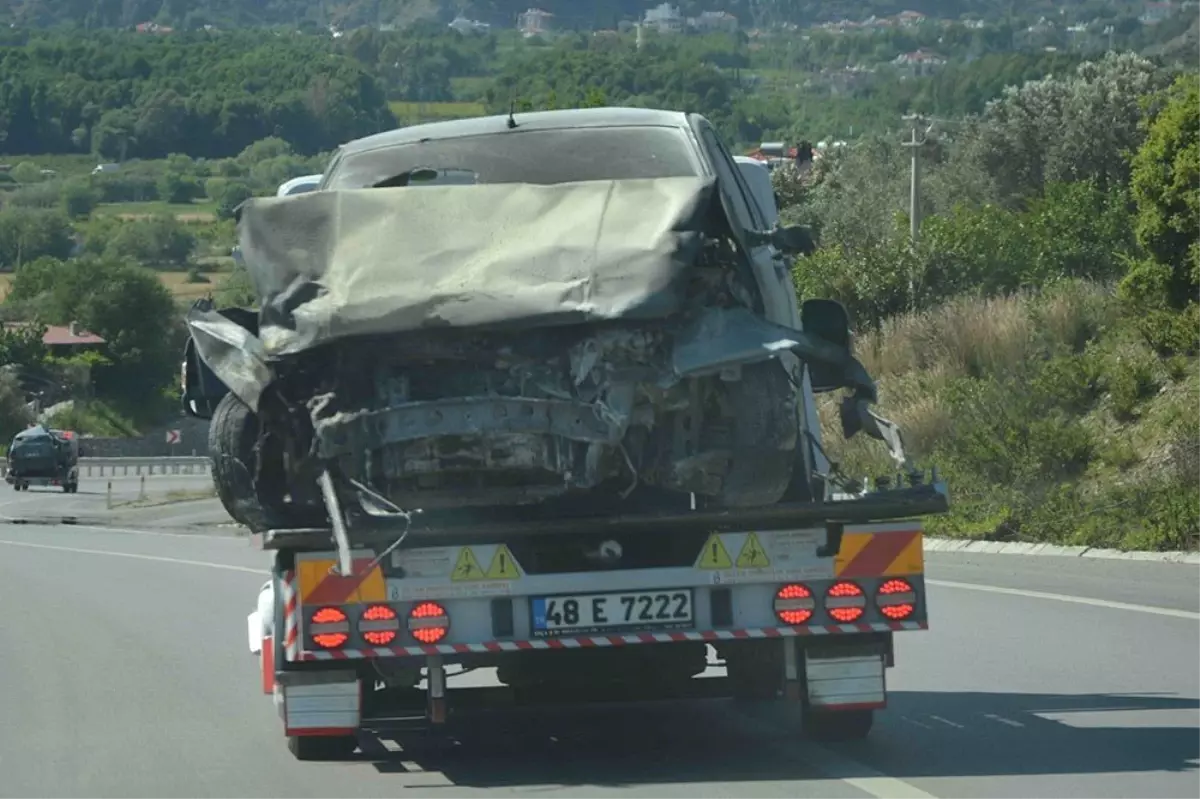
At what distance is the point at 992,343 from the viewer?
25.1 meters

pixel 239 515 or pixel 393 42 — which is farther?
pixel 393 42

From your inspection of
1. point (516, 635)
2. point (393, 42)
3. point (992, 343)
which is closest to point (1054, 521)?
point (992, 343)

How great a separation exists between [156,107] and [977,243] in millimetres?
143405

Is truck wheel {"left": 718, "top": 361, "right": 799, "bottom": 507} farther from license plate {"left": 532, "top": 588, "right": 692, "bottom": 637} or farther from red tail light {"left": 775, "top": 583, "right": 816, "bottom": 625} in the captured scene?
license plate {"left": 532, "top": 588, "right": 692, "bottom": 637}

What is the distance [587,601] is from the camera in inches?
328

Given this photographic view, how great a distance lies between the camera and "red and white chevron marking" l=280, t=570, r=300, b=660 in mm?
8273

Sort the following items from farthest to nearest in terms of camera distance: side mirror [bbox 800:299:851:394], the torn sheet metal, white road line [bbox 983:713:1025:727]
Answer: white road line [bbox 983:713:1025:727]
side mirror [bbox 800:299:851:394]
the torn sheet metal

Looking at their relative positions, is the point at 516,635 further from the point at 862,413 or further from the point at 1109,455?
the point at 1109,455

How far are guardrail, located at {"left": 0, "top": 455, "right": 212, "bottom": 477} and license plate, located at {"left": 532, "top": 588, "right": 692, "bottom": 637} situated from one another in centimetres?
6694

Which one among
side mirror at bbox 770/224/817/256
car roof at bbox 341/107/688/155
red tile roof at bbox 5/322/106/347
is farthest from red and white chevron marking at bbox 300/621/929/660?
red tile roof at bbox 5/322/106/347

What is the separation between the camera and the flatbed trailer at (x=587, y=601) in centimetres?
823

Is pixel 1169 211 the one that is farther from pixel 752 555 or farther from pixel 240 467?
pixel 240 467

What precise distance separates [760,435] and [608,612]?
0.92 meters

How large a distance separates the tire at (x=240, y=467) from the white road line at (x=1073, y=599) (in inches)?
252
